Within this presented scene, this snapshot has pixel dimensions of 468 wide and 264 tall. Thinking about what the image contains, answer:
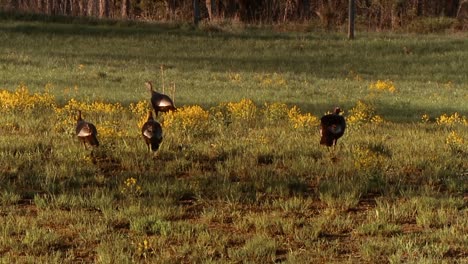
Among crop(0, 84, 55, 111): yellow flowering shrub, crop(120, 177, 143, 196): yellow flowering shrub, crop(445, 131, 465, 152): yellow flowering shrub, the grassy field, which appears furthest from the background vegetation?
crop(120, 177, 143, 196): yellow flowering shrub

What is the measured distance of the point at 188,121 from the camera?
11109mm

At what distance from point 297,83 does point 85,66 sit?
7.41m

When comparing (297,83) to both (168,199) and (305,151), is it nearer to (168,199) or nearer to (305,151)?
(305,151)

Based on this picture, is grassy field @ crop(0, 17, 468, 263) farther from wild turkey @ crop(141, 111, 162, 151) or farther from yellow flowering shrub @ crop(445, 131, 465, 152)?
wild turkey @ crop(141, 111, 162, 151)

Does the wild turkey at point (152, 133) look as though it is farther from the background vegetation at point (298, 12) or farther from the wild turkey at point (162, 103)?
the background vegetation at point (298, 12)

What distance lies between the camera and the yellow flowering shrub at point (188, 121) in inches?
436

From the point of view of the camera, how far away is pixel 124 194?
7613 mm

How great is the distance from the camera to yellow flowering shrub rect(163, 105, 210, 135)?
11.1 metres

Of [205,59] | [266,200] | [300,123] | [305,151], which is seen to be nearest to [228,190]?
[266,200]

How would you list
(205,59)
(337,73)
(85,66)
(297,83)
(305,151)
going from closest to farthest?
(305,151)
(297,83)
(85,66)
(337,73)
(205,59)

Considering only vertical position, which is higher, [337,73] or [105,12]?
[105,12]

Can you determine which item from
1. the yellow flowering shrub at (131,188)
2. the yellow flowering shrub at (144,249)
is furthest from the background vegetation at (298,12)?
the yellow flowering shrub at (144,249)

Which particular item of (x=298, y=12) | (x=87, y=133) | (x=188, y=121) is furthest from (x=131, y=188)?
(x=298, y=12)

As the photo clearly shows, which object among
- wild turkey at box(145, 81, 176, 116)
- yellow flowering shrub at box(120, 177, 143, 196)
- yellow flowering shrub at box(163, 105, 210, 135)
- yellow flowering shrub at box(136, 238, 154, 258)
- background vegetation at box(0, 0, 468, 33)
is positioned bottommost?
yellow flowering shrub at box(136, 238, 154, 258)
